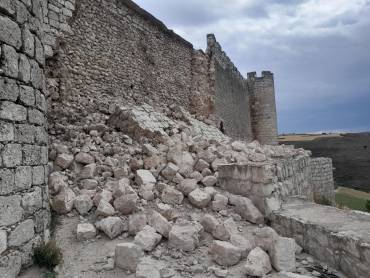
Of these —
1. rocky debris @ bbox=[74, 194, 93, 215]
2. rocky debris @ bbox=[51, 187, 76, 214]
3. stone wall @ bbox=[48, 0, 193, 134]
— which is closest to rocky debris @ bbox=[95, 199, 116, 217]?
rocky debris @ bbox=[74, 194, 93, 215]

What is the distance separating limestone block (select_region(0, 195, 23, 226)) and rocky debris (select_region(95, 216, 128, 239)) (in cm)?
96

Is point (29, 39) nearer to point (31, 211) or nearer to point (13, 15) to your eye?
point (13, 15)

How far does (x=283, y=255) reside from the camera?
12.3ft

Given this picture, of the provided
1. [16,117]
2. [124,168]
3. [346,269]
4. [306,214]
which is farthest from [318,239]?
[16,117]

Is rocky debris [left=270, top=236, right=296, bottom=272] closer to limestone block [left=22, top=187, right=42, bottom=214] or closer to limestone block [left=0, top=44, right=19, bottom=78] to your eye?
limestone block [left=22, top=187, right=42, bottom=214]

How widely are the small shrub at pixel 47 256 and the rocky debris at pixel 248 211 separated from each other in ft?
8.09

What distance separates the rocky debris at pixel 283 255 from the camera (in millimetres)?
3701

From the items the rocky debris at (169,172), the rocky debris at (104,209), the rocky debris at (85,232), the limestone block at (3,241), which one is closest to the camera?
the limestone block at (3,241)

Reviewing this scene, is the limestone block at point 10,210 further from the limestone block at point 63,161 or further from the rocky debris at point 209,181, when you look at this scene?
the rocky debris at point 209,181

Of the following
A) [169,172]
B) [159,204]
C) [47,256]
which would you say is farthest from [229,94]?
[47,256]

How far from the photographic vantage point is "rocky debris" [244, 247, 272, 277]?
3561mm

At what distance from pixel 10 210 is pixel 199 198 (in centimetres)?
247

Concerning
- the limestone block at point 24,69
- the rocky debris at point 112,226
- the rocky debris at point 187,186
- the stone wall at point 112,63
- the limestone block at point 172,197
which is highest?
the stone wall at point 112,63

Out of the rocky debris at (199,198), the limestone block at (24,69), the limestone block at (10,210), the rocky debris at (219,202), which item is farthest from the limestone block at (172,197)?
the limestone block at (24,69)
